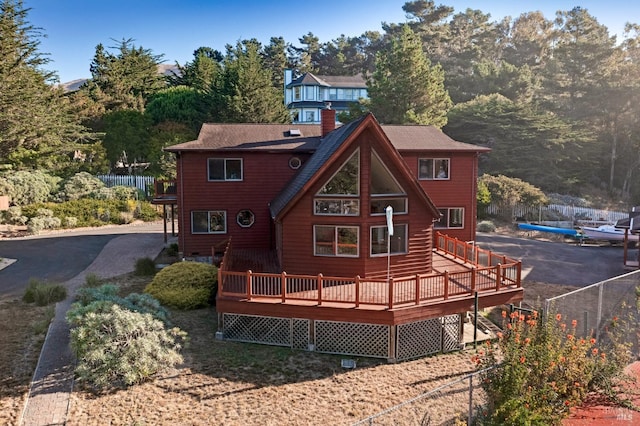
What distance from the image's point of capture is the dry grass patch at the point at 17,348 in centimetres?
1002

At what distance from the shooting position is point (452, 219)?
76.0 ft

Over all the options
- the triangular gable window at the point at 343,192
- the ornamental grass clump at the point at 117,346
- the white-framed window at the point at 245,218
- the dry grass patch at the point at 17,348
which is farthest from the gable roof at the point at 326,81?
the ornamental grass clump at the point at 117,346

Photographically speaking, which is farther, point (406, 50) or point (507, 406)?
point (406, 50)

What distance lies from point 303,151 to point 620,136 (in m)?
Result: 45.1

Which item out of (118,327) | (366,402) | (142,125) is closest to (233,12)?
(142,125)

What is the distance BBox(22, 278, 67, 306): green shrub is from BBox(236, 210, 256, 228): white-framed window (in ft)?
24.7

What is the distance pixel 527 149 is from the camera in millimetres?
47594

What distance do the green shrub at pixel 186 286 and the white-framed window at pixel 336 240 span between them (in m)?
4.33

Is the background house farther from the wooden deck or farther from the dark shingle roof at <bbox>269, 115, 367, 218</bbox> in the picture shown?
the wooden deck

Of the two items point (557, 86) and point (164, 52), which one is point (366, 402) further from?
point (164, 52)

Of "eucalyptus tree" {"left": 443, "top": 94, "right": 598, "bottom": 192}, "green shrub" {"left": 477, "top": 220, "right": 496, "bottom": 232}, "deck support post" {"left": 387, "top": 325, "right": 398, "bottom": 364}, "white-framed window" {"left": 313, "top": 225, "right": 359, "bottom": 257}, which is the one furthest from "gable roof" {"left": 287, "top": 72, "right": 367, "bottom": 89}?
"deck support post" {"left": 387, "top": 325, "right": 398, "bottom": 364}

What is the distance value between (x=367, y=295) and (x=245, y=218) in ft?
30.6

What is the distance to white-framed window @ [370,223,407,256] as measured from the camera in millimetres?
15023

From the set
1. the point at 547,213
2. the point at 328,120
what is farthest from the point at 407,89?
the point at 328,120
